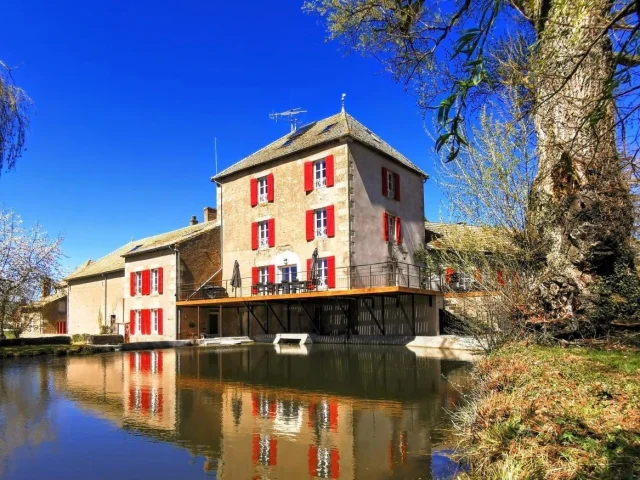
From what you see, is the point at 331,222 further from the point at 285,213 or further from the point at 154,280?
the point at 154,280

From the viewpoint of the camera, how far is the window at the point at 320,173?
20531 millimetres

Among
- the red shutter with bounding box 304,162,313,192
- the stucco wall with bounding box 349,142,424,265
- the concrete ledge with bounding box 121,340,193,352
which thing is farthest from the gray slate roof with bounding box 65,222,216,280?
the stucco wall with bounding box 349,142,424,265

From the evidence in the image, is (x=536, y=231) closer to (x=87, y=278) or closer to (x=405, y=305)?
(x=405, y=305)

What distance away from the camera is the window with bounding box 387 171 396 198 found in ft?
71.6

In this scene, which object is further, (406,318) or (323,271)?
(323,271)

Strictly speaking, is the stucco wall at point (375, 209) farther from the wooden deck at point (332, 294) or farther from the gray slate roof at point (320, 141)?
the wooden deck at point (332, 294)

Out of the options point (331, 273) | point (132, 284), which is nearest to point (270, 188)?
point (331, 273)

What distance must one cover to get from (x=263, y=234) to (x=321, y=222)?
12.3ft

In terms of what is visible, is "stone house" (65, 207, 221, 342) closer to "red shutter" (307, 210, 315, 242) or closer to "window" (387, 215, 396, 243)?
"red shutter" (307, 210, 315, 242)

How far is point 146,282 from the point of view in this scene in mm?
25219

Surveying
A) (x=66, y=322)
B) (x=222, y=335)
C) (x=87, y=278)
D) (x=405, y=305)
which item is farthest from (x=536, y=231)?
(x=66, y=322)

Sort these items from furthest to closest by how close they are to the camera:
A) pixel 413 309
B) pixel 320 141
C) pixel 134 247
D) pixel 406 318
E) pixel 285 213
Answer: pixel 134 247, pixel 285 213, pixel 320 141, pixel 406 318, pixel 413 309

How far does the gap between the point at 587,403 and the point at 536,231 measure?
12.6ft

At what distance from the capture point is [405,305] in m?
19.3
